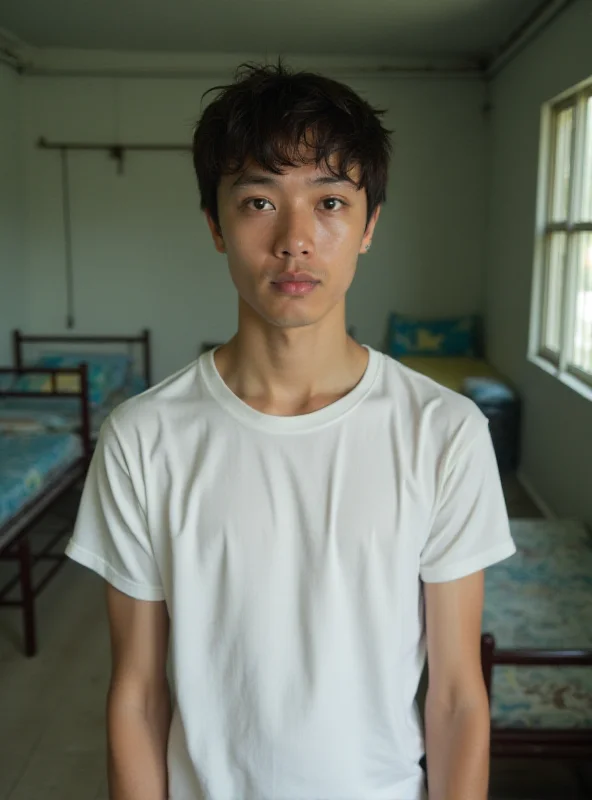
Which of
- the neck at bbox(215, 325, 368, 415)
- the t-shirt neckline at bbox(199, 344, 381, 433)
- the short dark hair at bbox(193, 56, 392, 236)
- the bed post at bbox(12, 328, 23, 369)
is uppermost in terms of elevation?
the short dark hair at bbox(193, 56, 392, 236)

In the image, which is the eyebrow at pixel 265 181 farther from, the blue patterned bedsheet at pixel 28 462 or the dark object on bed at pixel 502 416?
the dark object on bed at pixel 502 416

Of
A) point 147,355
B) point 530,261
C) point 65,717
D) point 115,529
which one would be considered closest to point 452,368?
point 530,261

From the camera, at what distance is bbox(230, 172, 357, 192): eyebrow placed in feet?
2.85

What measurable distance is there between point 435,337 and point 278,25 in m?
2.15

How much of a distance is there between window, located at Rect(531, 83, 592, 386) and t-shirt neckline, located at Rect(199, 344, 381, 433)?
2.54m

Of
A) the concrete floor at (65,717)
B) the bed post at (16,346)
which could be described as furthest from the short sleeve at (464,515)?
the bed post at (16,346)

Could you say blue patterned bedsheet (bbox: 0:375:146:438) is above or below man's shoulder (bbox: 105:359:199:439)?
below

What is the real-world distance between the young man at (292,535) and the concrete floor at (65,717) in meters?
1.40

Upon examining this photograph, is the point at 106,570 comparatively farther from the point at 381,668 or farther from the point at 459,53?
the point at 459,53

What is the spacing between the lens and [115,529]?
0.91 meters

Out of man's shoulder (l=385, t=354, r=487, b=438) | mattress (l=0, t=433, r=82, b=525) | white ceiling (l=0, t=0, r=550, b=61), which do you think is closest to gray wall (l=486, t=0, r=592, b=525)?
white ceiling (l=0, t=0, r=550, b=61)

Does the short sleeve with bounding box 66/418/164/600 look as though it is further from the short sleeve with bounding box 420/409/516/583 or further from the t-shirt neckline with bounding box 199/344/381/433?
the short sleeve with bounding box 420/409/516/583

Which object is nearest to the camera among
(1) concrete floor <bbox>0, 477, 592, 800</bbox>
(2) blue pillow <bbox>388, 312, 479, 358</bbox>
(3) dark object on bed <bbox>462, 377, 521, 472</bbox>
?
(1) concrete floor <bbox>0, 477, 592, 800</bbox>

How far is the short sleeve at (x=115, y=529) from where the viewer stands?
0.90m
